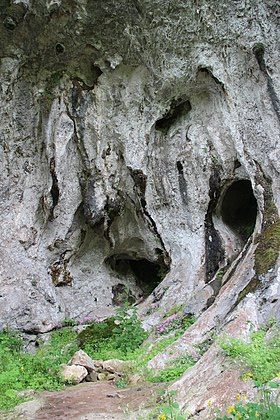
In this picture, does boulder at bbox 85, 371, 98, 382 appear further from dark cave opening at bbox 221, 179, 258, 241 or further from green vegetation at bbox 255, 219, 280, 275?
dark cave opening at bbox 221, 179, 258, 241

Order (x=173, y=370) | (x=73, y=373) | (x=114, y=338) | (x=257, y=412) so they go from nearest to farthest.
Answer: (x=257, y=412) → (x=173, y=370) → (x=73, y=373) → (x=114, y=338)

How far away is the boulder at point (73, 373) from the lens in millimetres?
6422

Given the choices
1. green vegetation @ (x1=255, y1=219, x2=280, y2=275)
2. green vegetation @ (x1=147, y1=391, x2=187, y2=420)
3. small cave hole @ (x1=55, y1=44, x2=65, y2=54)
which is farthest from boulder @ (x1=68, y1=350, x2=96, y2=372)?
small cave hole @ (x1=55, y1=44, x2=65, y2=54)

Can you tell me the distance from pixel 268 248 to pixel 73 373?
395 cm

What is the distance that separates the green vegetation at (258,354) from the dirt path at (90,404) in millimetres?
1096

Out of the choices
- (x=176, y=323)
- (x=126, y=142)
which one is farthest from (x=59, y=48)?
(x=176, y=323)

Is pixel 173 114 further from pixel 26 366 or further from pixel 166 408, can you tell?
pixel 166 408

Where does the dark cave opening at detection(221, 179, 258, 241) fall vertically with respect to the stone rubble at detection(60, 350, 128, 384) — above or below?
above

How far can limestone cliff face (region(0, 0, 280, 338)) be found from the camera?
1017 centimetres

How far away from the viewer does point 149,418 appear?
15.6 ft

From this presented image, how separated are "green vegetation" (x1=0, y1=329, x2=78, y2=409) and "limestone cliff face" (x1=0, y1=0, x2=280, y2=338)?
2.50 ft

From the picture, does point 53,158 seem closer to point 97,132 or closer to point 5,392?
point 97,132

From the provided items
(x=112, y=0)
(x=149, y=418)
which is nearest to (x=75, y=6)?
(x=112, y=0)

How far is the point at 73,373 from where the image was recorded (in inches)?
255
